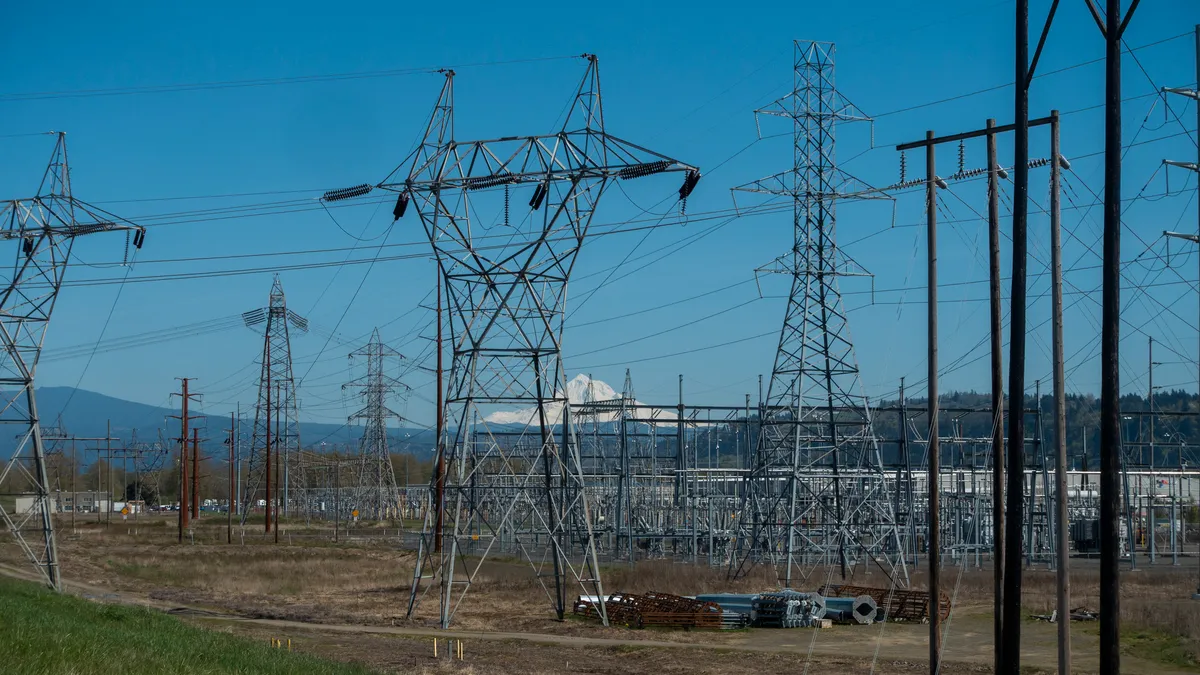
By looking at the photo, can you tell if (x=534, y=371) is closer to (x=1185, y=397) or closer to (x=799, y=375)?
(x=799, y=375)

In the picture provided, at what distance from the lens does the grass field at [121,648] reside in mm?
12172

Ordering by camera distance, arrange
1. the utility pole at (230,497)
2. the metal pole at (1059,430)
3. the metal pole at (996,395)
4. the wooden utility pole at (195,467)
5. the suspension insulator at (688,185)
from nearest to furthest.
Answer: the metal pole at (1059,430), the metal pole at (996,395), the suspension insulator at (688,185), the utility pole at (230,497), the wooden utility pole at (195,467)

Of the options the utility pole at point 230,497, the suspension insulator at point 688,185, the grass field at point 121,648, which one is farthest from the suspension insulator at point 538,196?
the utility pole at point 230,497

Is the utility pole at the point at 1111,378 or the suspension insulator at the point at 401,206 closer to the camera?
the utility pole at the point at 1111,378

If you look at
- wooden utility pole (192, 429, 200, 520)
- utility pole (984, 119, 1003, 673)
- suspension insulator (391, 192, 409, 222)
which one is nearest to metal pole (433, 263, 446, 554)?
suspension insulator (391, 192, 409, 222)

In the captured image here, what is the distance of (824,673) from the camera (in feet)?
67.4

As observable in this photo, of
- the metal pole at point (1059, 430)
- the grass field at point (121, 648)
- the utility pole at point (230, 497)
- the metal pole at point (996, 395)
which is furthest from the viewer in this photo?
the utility pole at point (230, 497)

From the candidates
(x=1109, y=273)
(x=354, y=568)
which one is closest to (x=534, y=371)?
(x=1109, y=273)

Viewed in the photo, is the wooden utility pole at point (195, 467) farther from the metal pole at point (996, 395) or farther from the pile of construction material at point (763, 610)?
the metal pole at point (996, 395)

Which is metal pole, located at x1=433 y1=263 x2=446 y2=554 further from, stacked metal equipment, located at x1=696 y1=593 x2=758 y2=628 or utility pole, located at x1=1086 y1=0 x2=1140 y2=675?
utility pole, located at x1=1086 y1=0 x2=1140 y2=675

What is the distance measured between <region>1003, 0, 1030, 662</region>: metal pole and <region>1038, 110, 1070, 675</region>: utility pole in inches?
18.7

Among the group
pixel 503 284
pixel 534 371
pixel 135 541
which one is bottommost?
pixel 135 541

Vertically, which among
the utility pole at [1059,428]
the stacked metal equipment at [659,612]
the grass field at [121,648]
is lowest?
the stacked metal equipment at [659,612]

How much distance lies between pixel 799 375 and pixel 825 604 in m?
7.87
